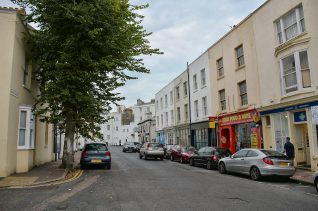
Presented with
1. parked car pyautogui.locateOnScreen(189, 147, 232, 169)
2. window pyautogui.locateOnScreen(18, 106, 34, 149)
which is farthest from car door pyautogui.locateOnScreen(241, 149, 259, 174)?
window pyautogui.locateOnScreen(18, 106, 34, 149)

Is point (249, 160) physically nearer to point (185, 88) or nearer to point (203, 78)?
→ point (203, 78)

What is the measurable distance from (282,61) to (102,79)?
34.4 feet

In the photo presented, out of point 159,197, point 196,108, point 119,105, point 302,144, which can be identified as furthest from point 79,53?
point 196,108

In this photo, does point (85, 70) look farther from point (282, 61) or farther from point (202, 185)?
point (282, 61)

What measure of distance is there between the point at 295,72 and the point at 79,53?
1185 centimetres

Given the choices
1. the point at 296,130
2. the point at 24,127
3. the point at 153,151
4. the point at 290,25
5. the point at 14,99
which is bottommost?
the point at 153,151

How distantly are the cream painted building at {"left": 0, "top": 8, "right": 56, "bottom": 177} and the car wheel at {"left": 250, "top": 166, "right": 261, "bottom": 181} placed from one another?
11.1m

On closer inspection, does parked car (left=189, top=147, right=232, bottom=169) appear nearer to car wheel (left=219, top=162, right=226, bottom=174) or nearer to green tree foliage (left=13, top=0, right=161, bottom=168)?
car wheel (left=219, top=162, right=226, bottom=174)

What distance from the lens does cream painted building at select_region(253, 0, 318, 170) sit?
51.3 feet

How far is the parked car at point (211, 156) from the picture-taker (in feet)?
61.0

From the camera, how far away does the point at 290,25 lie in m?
17.5

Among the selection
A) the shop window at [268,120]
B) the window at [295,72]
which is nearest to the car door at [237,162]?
the window at [295,72]

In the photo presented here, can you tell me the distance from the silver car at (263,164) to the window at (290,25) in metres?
7.37

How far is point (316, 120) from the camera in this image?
11156mm
